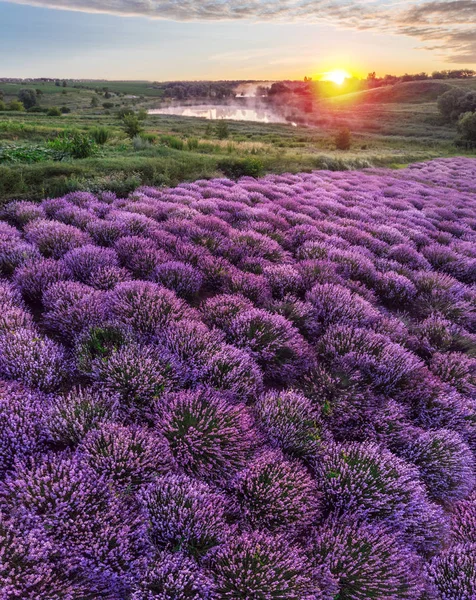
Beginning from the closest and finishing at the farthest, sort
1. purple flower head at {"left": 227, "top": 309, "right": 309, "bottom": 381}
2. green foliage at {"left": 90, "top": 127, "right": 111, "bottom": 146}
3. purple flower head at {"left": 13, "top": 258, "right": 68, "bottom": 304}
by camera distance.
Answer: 1. purple flower head at {"left": 227, "top": 309, "right": 309, "bottom": 381}
2. purple flower head at {"left": 13, "top": 258, "right": 68, "bottom": 304}
3. green foliage at {"left": 90, "top": 127, "right": 111, "bottom": 146}

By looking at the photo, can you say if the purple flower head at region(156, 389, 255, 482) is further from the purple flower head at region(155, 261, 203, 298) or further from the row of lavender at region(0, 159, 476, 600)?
the purple flower head at region(155, 261, 203, 298)

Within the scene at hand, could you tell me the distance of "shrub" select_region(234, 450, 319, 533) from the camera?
246cm

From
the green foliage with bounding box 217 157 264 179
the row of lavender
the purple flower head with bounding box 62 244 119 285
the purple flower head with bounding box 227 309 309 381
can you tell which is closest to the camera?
the row of lavender

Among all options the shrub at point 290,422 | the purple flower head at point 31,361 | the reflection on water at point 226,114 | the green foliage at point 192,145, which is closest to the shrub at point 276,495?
the shrub at point 290,422

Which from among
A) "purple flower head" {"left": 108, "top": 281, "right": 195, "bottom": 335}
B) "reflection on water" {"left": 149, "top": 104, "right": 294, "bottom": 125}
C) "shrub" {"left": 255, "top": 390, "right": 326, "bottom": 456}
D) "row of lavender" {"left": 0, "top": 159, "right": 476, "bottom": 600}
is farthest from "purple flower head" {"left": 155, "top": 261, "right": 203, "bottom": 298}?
"reflection on water" {"left": 149, "top": 104, "right": 294, "bottom": 125}

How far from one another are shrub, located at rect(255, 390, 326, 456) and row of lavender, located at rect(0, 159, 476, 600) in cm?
2

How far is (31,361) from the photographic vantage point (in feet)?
10.3

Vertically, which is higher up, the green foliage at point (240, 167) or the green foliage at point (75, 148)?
the green foliage at point (75, 148)

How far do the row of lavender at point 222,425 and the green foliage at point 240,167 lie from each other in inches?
299

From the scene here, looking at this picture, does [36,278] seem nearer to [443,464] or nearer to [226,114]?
[443,464]

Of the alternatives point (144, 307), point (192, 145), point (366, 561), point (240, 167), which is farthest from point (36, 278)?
point (192, 145)

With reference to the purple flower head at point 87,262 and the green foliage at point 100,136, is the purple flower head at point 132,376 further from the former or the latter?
the green foliage at point 100,136

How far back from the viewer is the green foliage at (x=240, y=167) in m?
12.9

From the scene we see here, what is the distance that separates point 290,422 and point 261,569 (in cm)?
122
